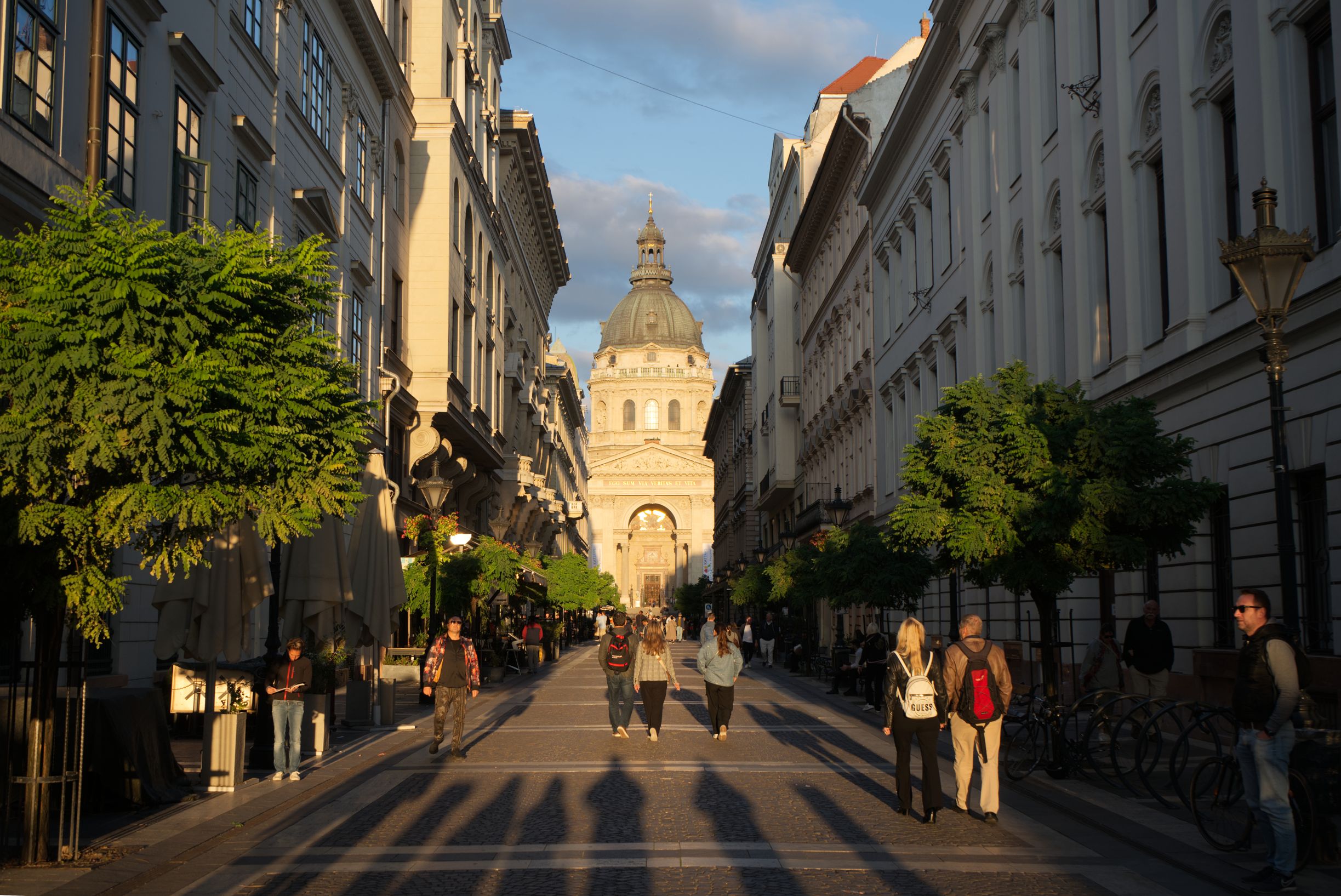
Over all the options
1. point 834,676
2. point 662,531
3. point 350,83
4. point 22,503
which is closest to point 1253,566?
point 22,503

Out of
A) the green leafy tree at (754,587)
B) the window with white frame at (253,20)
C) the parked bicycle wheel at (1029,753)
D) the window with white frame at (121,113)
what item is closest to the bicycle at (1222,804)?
the parked bicycle wheel at (1029,753)

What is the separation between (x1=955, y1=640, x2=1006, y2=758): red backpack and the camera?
1104 centimetres

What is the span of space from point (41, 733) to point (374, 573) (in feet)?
31.1

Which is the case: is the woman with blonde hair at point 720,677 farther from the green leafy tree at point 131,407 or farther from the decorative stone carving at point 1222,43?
the decorative stone carving at point 1222,43

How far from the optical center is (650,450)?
161875mm

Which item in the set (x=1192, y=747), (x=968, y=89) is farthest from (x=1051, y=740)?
(x=968, y=89)

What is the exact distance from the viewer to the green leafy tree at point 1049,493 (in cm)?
1403

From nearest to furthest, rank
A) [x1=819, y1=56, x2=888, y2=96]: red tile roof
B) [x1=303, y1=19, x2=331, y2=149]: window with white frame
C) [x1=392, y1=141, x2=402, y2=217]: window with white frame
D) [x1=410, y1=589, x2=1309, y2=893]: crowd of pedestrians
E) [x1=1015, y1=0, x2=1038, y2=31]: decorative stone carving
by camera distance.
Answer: [x1=410, y1=589, x2=1309, y2=893]: crowd of pedestrians
[x1=1015, y1=0, x2=1038, y2=31]: decorative stone carving
[x1=303, y1=19, x2=331, y2=149]: window with white frame
[x1=392, y1=141, x2=402, y2=217]: window with white frame
[x1=819, y1=56, x2=888, y2=96]: red tile roof

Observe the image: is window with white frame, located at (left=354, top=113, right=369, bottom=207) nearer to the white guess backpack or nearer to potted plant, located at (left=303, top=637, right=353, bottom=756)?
potted plant, located at (left=303, top=637, right=353, bottom=756)

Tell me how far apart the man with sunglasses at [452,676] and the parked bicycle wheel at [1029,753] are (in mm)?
5925

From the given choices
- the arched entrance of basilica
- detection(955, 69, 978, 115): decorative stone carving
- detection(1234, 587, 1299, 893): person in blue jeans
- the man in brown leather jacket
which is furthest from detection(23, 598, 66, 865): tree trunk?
the arched entrance of basilica

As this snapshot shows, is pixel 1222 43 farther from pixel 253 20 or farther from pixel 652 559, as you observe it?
pixel 652 559

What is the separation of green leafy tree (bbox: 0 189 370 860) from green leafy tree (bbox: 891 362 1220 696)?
283 inches

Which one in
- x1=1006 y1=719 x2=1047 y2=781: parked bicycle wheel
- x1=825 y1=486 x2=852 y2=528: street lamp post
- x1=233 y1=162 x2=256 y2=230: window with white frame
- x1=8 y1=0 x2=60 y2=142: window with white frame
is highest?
x1=233 y1=162 x2=256 y2=230: window with white frame
